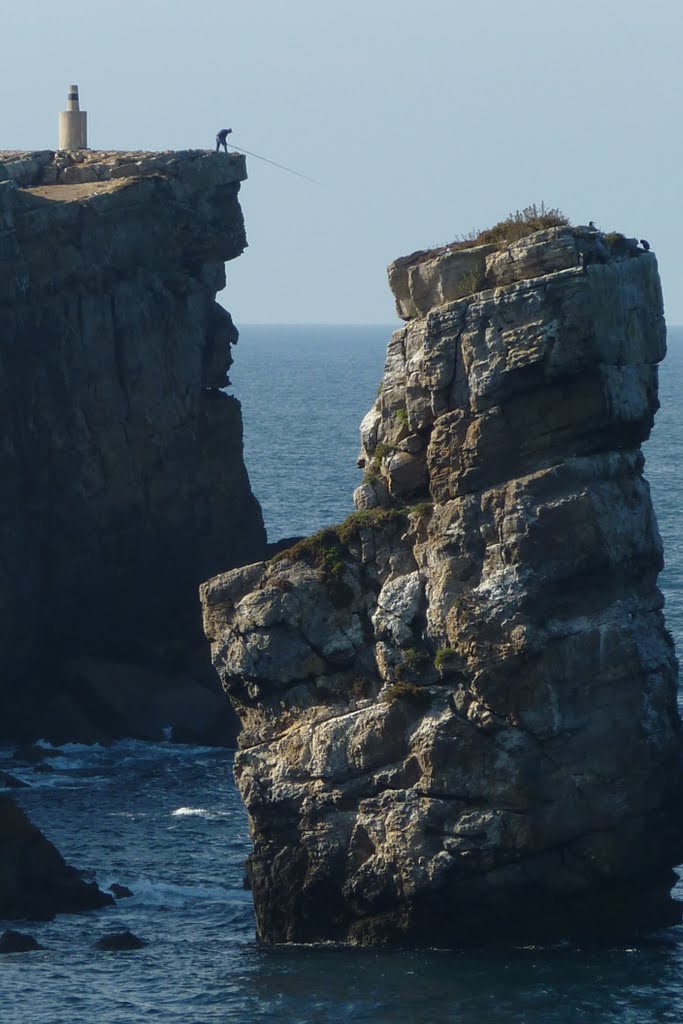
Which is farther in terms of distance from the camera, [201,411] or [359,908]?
[201,411]

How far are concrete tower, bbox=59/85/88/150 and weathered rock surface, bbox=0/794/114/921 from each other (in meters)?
41.4

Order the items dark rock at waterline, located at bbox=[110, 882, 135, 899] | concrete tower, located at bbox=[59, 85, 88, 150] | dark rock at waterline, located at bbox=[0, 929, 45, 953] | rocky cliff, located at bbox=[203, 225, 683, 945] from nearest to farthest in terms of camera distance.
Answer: rocky cliff, located at bbox=[203, 225, 683, 945] → dark rock at waterline, located at bbox=[0, 929, 45, 953] → dark rock at waterline, located at bbox=[110, 882, 135, 899] → concrete tower, located at bbox=[59, 85, 88, 150]

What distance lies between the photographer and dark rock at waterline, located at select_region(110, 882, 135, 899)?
59.4 metres

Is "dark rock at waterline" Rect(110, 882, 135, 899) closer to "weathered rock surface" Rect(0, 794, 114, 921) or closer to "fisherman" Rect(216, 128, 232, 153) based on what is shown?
"weathered rock surface" Rect(0, 794, 114, 921)

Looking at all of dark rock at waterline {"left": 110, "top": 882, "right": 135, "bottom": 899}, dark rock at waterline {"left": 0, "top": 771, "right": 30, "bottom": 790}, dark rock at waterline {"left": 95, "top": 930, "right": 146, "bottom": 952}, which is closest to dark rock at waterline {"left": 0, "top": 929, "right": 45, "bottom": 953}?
dark rock at waterline {"left": 95, "top": 930, "right": 146, "bottom": 952}

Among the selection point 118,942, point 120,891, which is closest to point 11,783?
point 120,891

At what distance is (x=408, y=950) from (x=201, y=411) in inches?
1481

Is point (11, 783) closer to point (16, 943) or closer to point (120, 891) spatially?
point (120, 891)

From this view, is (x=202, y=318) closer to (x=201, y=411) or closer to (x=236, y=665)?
(x=201, y=411)

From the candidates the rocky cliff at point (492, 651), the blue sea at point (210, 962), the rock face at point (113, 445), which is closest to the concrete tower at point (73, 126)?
the rock face at point (113, 445)

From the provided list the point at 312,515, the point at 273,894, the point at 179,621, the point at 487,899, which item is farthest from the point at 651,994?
the point at 312,515

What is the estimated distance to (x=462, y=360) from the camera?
171 feet

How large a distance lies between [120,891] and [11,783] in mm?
13219

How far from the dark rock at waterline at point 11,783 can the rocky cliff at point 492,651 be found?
19.3m
